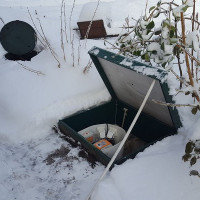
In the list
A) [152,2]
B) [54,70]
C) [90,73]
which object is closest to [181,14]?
[90,73]

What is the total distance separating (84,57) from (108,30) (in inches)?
45.2

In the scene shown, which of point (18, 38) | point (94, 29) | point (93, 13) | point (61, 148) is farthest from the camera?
point (94, 29)

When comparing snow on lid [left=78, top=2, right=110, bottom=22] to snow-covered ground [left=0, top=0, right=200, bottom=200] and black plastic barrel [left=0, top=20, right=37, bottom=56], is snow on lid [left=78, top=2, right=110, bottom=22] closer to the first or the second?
snow-covered ground [left=0, top=0, right=200, bottom=200]

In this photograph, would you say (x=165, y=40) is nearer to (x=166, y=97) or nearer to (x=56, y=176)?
(x=166, y=97)

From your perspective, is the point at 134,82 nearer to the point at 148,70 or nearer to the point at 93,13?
the point at 148,70

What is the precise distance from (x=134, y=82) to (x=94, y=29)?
2350 millimetres

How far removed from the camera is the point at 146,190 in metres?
1.96

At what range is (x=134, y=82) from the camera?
7.90ft

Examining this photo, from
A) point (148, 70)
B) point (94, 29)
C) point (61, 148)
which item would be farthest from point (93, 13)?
point (148, 70)

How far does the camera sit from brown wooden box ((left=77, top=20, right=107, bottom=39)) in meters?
4.45

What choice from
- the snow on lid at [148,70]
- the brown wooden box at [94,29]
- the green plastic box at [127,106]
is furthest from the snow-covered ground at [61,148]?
the snow on lid at [148,70]

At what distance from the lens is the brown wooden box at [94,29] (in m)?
4.45

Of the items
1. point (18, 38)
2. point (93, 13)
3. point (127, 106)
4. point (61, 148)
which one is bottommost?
point (61, 148)

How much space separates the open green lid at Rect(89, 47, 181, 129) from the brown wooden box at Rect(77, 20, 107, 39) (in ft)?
5.93
